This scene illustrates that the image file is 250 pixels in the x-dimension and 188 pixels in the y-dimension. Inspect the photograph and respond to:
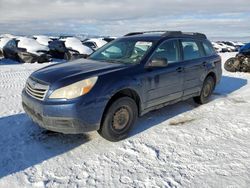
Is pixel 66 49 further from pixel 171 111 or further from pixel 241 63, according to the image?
pixel 171 111

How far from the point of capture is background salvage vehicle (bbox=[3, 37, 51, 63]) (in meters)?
14.0

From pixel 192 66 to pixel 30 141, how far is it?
11.3ft

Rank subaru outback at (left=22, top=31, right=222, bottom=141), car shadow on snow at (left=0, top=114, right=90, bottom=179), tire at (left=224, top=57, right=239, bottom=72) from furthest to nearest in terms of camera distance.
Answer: tire at (left=224, top=57, right=239, bottom=72) < subaru outback at (left=22, top=31, right=222, bottom=141) < car shadow on snow at (left=0, top=114, right=90, bottom=179)

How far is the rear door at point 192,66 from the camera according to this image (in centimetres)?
569

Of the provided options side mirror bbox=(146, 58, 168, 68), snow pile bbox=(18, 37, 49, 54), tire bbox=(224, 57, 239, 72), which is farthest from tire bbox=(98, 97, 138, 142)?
snow pile bbox=(18, 37, 49, 54)

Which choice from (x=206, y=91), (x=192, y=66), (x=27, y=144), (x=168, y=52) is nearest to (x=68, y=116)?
(x=27, y=144)

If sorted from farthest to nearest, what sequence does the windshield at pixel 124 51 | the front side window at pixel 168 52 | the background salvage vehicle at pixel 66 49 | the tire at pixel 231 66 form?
the background salvage vehicle at pixel 66 49 → the tire at pixel 231 66 → the front side window at pixel 168 52 → the windshield at pixel 124 51

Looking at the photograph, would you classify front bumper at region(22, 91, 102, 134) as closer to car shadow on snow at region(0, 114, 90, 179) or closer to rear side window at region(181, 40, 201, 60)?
car shadow on snow at region(0, 114, 90, 179)

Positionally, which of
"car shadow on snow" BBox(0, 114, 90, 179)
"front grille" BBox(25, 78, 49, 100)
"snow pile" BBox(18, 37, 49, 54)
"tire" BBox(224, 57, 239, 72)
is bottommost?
"car shadow on snow" BBox(0, 114, 90, 179)

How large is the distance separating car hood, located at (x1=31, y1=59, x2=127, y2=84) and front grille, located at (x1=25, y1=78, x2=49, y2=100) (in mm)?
85

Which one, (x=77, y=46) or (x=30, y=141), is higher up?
(x=77, y=46)

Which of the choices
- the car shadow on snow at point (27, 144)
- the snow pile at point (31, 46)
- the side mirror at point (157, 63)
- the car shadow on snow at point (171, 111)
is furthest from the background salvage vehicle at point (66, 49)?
the side mirror at point (157, 63)

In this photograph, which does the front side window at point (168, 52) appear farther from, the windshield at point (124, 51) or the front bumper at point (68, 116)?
the front bumper at point (68, 116)

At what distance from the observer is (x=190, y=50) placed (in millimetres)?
5977
